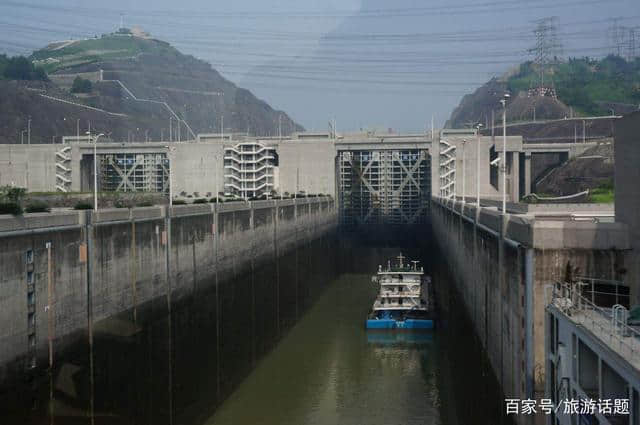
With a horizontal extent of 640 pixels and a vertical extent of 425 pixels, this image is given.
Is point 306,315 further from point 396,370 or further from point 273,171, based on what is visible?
point 273,171

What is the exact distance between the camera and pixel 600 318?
36.6ft

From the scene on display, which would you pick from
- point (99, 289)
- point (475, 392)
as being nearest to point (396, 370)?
point (475, 392)

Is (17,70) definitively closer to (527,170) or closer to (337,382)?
(527,170)

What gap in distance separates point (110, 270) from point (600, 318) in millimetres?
10752

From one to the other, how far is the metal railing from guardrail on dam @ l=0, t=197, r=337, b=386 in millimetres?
8930

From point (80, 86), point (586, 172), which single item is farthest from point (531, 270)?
point (80, 86)

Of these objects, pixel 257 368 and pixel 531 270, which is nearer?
pixel 531 270

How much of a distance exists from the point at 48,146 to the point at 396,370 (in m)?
45.3

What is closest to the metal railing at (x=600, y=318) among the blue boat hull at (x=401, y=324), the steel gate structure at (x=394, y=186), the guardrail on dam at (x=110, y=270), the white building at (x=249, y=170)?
the guardrail on dam at (x=110, y=270)

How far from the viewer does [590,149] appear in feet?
195

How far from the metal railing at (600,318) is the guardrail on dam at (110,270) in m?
8.93

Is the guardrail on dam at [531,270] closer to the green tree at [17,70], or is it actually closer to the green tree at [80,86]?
the green tree at [17,70]

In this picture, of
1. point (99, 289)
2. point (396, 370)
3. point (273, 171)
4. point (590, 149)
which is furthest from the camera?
point (273, 171)

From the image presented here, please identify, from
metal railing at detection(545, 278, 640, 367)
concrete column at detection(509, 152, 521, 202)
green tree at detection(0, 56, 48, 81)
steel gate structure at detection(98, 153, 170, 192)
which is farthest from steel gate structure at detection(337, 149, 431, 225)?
green tree at detection(0, 56, 48, 81)
